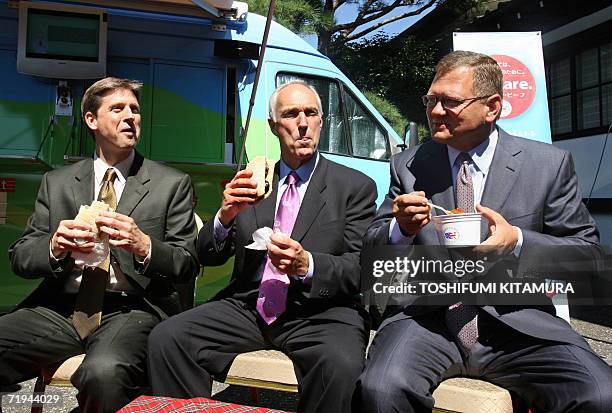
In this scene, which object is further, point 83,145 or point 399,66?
point 399,66

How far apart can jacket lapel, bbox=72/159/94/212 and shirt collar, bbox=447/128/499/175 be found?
1769 mm

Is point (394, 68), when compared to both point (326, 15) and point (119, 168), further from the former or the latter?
point (119, 168)

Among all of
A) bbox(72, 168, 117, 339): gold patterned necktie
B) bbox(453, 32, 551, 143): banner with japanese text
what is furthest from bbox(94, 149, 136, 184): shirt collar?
bbox(453, 32, 551, 143): banner with japanese text

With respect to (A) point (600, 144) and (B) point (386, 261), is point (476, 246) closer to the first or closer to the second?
(B) point (386, 261)

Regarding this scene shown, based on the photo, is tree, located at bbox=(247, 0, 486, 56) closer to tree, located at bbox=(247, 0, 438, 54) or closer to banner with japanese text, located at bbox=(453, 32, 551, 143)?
tree, located at bbox=(247, 0, 438, 54)

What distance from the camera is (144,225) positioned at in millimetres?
2752

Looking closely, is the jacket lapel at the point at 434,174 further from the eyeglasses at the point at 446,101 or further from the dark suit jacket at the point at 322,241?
the dark suit jacket at the point at 322,241

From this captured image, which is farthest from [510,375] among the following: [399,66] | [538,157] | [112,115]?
[399,66]

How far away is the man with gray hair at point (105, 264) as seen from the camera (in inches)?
91.0

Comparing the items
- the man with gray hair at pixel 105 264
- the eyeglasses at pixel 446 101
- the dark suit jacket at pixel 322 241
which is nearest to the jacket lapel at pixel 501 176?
the eyeglasses at pixel 446 101

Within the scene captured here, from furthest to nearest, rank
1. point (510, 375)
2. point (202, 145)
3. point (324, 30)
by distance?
point (324, 30) → point (202, 145) → point (510, 375)

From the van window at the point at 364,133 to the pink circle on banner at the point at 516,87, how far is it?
1.21m

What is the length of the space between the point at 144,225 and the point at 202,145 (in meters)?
2.26

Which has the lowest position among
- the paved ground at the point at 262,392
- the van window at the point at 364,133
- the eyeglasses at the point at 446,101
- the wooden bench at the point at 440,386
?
the paved ground at the point at 262,392
